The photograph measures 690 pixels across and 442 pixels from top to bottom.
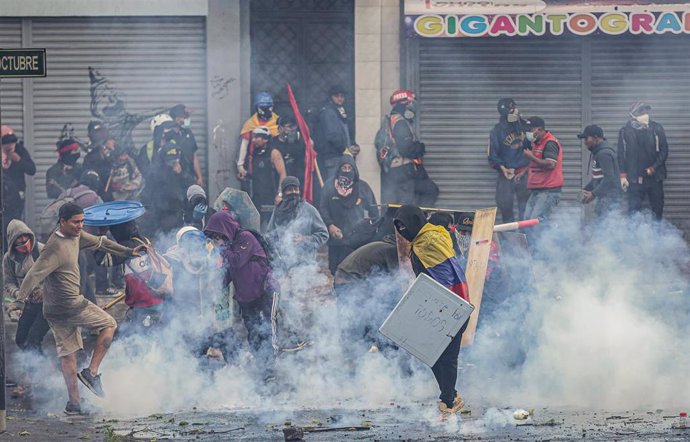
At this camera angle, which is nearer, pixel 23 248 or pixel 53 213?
pixel 23 248

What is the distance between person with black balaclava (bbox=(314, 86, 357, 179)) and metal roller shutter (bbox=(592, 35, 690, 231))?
3.46m

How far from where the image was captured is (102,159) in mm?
15703

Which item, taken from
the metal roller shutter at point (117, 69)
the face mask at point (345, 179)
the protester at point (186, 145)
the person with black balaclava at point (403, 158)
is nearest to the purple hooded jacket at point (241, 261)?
the face mask at point (345, 179)

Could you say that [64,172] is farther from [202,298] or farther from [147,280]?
[147,280]

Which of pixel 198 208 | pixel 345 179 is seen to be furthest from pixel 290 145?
pixel 198 208

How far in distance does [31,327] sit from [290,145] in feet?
18.0

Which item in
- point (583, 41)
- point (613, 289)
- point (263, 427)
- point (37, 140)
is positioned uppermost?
point (583, 41)

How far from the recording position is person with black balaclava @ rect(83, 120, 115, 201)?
15.6m

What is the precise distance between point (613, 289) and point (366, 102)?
21.3 ft

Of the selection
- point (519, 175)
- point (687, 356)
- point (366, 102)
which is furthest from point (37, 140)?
point (687, 356)

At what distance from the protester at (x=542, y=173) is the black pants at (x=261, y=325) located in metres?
5.33

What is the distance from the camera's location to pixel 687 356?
10750 millimetres

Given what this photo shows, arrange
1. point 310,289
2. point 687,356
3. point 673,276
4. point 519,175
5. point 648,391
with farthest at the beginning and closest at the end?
1. point 519,175
2. point 673,276
3. point 310,289
4. point 687,356
5. point 648,391

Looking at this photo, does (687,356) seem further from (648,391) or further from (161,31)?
(161,31)
